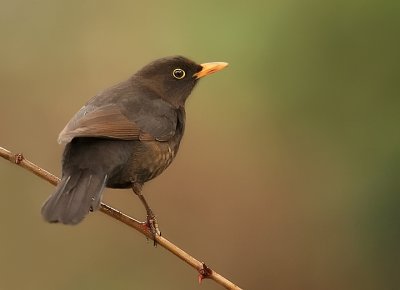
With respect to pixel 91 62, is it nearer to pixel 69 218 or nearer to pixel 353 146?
pixel 353 146

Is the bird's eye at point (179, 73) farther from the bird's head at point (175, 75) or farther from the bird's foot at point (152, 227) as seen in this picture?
the bird's foot at point (152, 227)

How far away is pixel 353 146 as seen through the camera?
9.72 meters

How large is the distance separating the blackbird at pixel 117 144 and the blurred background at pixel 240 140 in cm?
246

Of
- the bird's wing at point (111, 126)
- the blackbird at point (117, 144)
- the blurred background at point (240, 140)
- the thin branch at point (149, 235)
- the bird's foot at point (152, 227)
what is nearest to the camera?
the thin branch at point (149, 235)

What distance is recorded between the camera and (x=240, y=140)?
10.1m

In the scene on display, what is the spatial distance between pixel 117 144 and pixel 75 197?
2.15ft

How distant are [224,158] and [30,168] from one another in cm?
455

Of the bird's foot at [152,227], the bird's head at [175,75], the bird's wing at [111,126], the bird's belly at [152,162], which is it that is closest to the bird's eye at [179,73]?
the bird's head at [175,75]

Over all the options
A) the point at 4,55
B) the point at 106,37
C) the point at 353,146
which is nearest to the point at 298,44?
the point at 353,146

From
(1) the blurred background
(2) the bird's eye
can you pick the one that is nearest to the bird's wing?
(2) the bird's eye

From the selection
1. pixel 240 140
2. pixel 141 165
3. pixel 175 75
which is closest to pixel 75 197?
pixel 141 165

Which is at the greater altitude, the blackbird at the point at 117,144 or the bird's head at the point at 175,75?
the bird's head at the point at 175,75

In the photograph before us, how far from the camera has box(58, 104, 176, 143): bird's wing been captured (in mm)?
5703

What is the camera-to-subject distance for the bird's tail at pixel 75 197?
17.3 ft
